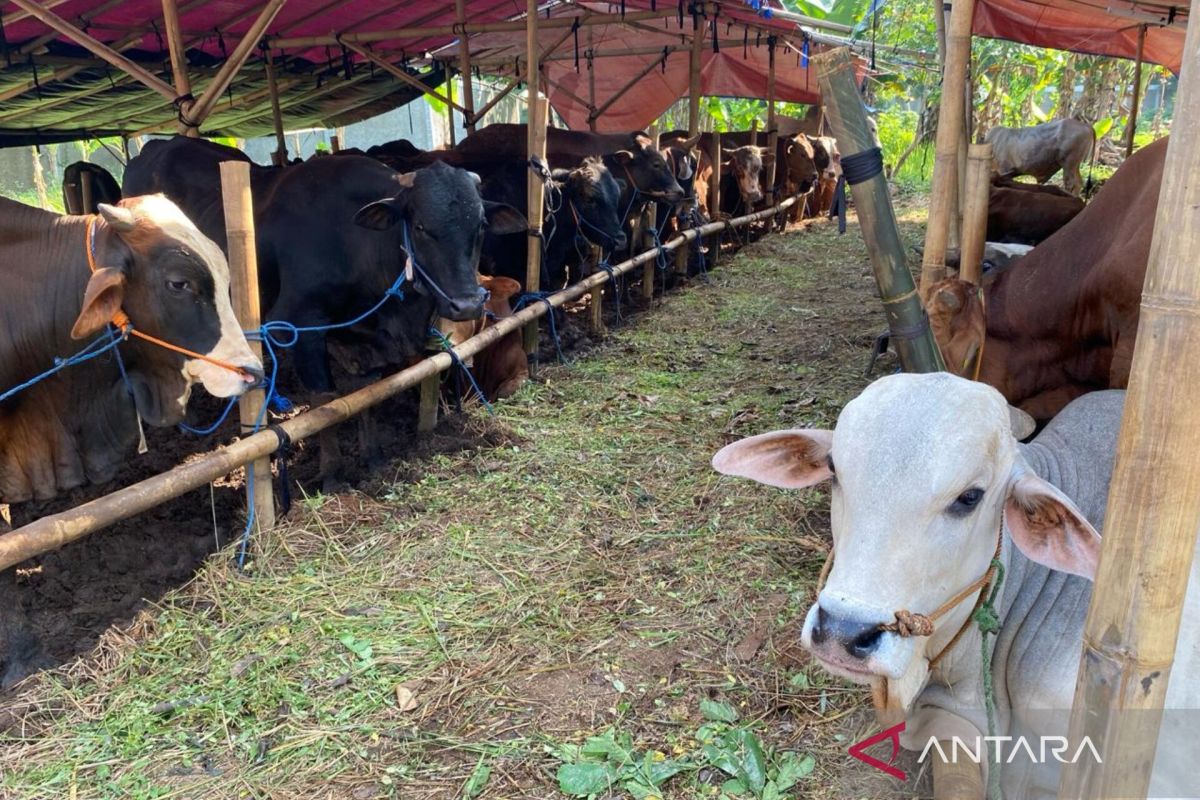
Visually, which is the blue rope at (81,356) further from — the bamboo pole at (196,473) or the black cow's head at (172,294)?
the bamboo pole at (196,473)

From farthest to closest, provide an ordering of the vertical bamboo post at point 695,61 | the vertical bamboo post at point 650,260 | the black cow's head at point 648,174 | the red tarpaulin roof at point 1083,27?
the vertical bamboo post at point 695,61 < the vertical bamboo post at point 650,260 < the black cow's head at point 648,174 < the red tarpaulin roof at point 1083,27

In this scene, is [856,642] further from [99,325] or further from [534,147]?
[534,147]

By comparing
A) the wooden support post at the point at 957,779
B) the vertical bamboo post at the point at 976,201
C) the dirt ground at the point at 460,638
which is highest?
the vertical bamboo post at the point at 976,201

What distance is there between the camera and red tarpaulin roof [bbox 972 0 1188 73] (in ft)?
24.8

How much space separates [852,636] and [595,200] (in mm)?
6738

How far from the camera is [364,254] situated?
529 centimetres

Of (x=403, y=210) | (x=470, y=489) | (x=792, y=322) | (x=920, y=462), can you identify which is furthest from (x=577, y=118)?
(x=920, y=462)

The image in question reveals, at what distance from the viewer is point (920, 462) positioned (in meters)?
1.91

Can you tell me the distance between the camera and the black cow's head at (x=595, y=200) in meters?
8.01

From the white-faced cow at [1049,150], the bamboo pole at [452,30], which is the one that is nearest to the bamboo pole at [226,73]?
the bamboo pole at [452,30]

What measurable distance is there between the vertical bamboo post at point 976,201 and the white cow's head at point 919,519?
1.90 metres

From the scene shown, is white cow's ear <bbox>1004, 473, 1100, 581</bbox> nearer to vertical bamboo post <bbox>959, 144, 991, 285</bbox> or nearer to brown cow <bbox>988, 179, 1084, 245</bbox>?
vertical bamboo post <bbox>959, 144, 991, 285</bbox>

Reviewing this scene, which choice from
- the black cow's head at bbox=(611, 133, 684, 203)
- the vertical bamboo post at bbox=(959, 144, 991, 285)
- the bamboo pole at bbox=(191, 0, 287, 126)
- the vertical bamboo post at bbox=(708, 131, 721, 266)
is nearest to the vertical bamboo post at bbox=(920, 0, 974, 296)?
the vertical bamboo post at bbox=(959, 144, 991, 285)

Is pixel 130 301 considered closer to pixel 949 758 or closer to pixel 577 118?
pixel 949 758
